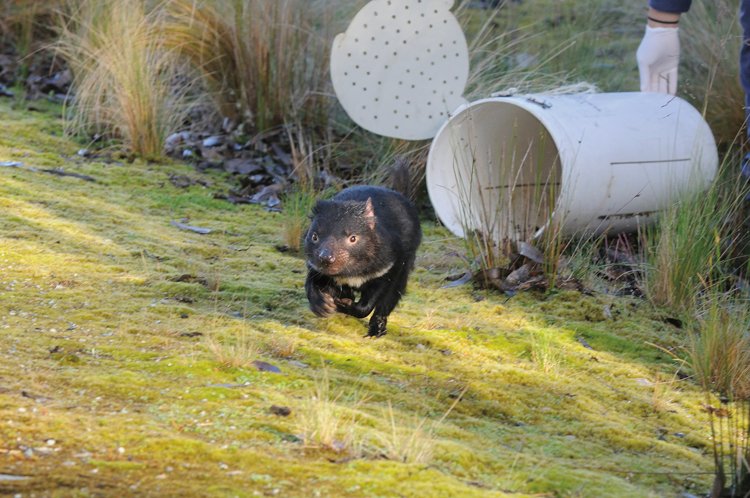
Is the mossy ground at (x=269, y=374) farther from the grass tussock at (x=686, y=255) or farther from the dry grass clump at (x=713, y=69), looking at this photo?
the dry grass clump at (x=713, y=69)

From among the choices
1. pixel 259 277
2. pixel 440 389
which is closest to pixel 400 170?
pixel 259 277

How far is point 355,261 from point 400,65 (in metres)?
2.80

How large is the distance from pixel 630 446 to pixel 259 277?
220cm

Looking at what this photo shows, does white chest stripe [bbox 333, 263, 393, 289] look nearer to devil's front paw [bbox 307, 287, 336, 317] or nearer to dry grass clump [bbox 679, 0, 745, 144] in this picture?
devil's front paw [bbox 307, 287, 336, 317]

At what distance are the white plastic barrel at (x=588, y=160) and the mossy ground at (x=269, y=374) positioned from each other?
44cm

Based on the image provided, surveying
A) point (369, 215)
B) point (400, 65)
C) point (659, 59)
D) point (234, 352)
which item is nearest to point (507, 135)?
point (400, 65)

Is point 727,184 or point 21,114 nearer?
point 727,184

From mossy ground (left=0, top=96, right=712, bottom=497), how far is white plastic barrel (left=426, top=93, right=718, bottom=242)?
17.3 inches

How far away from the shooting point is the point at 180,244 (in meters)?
5.48

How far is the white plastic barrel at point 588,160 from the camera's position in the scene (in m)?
5.67

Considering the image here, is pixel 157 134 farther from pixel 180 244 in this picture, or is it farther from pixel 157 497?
pixel 157 497

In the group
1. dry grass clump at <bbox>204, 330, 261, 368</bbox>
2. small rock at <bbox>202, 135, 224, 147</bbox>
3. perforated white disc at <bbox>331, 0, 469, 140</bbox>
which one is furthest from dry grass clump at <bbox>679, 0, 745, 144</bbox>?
dry grass clump at <bbox>204, 330, 261, 368</bbox>

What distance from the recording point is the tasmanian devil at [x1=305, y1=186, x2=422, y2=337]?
14.1ft

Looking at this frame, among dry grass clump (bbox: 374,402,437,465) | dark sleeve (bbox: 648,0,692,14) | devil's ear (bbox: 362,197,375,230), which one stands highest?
dark sleeve (bbox: 648,0,692,14)
